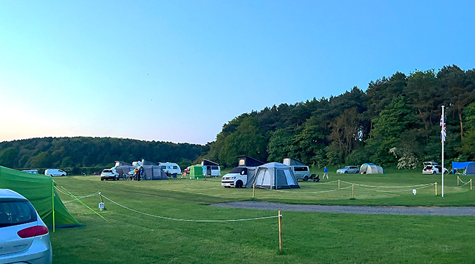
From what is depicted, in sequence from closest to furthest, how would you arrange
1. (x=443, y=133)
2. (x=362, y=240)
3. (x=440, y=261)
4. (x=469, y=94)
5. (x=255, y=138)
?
(x=440, y=261), (x=362, y=240), (x=443, y=133), (x=469, y=94), (x=255, y=138)

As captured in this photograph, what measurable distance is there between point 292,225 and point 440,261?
4.53m

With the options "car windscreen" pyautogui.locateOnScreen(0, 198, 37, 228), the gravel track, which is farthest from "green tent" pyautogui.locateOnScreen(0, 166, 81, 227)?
the gravel track

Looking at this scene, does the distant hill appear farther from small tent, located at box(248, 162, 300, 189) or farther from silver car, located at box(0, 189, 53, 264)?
silver car, located at box(0, 189, 53, 264)

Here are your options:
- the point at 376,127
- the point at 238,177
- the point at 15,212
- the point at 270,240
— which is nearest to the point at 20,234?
the point at 15,212

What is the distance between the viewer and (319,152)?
71188mm

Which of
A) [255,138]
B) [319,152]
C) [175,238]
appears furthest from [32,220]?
[255,138]

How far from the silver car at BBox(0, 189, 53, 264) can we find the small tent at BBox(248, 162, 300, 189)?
21.0m

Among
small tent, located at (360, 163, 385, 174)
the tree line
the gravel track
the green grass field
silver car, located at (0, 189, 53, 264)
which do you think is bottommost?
small tent, located at (360, 163, 385, 174)

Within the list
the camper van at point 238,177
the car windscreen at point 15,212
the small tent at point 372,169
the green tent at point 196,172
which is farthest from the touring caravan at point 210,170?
the car windscreen at point 15,212

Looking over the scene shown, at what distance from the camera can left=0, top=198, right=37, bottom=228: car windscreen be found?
533 cm

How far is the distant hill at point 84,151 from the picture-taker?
10250cm

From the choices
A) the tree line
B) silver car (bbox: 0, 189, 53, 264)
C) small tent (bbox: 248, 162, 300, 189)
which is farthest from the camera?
Answer: the tree line

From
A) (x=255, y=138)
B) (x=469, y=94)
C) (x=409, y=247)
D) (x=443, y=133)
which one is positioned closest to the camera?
(x=409, y=247)

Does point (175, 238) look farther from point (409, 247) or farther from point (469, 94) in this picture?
point (469, 94)
